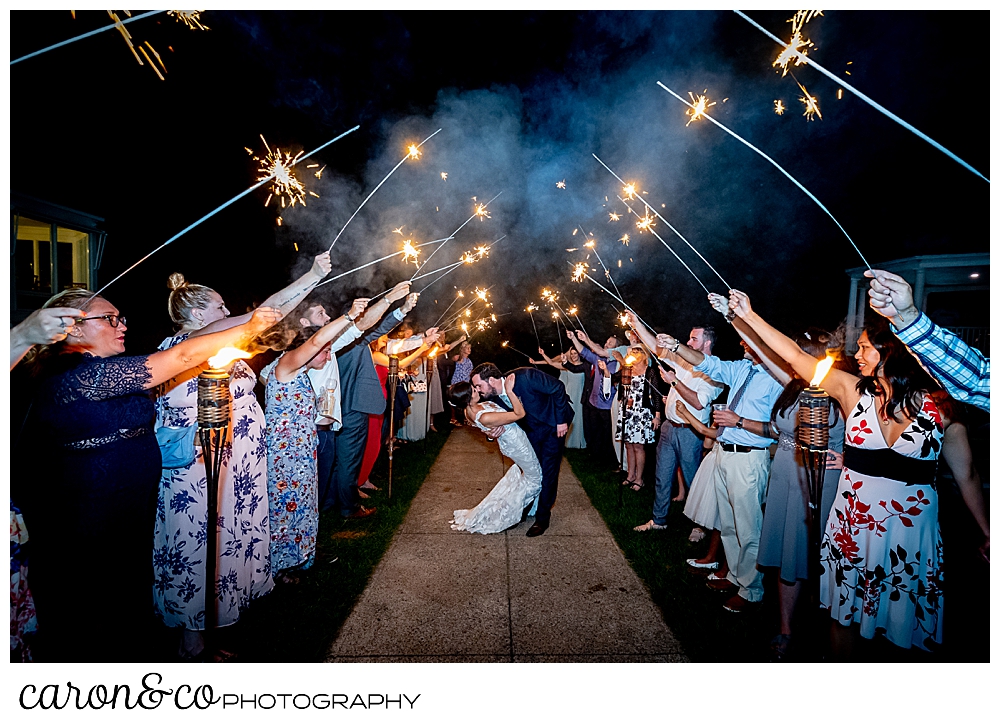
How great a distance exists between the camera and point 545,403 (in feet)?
16.7

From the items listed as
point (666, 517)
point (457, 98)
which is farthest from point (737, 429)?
point (457, 98)

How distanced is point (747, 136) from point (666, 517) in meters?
4.64

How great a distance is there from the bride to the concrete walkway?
0.16m

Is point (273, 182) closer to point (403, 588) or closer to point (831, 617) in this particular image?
point (403, 588)

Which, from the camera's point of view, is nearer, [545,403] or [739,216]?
[545,403]

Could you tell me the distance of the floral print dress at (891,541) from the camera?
2264 mm

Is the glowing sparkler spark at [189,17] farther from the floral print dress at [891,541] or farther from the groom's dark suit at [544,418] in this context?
the floral print dress at [891,541]

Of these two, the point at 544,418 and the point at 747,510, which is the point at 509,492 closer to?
the point at 544,418

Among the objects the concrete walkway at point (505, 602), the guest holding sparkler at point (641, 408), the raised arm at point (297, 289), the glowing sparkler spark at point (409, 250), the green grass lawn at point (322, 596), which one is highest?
the glowing sparkler spark at point (409, 250)

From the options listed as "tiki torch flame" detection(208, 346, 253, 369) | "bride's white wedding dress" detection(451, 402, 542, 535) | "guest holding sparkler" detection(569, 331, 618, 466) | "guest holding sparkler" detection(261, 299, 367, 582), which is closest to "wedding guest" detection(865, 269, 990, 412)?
"tiki torch flame" detection(208, 346, 253, 369)

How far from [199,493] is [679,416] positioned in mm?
4361

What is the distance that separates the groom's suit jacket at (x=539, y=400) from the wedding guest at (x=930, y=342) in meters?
3.31

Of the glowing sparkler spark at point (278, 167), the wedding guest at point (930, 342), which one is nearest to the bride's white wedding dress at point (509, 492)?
the glowing sparkler spark at point (278, 167)

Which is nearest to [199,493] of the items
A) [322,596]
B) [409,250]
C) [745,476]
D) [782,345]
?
[322,596]
